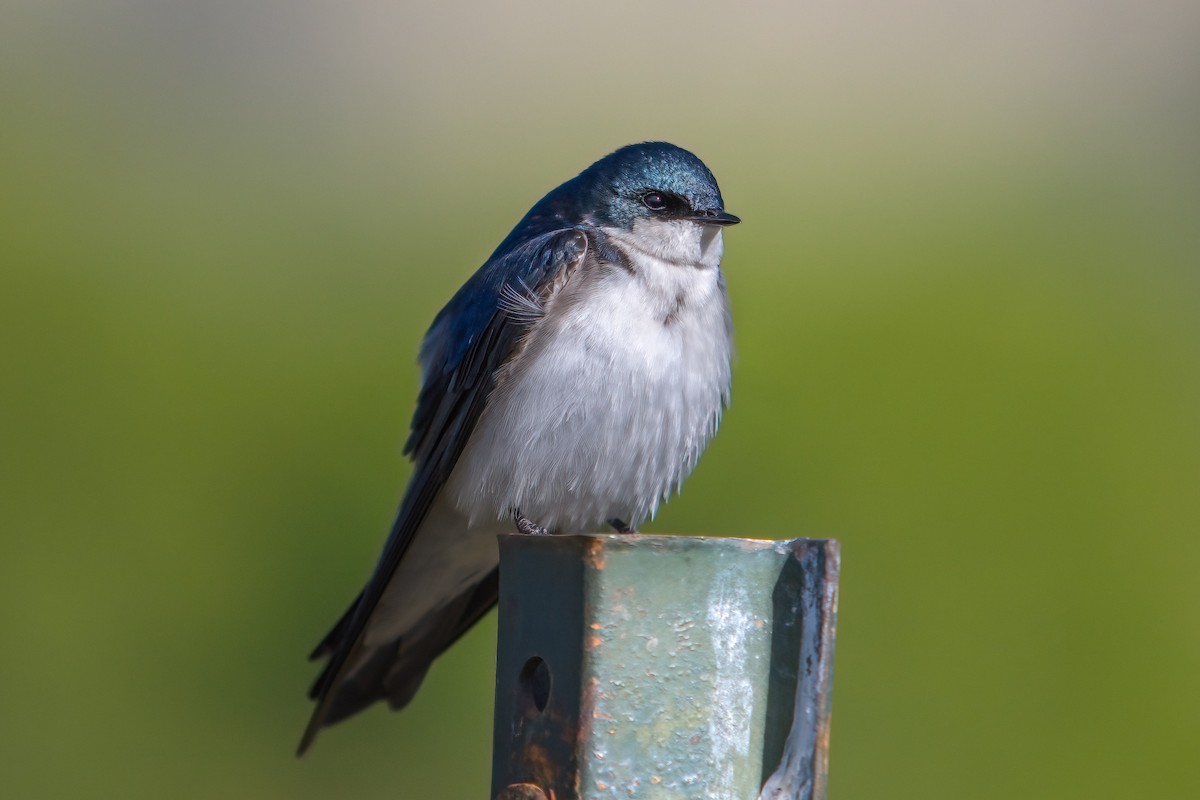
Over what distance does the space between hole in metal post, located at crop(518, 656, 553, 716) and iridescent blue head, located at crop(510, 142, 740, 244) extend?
1.33 metres

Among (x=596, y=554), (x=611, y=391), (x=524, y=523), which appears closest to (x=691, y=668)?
(x=596, y=554)

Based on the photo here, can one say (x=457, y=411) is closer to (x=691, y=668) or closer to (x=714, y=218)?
(x=714, y=218)

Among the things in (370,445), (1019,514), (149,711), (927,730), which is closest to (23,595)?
(149,711)

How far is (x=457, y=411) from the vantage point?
2562 mm

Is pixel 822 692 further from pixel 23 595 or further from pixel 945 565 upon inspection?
pixel 23 595

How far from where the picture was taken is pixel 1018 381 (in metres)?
3.40

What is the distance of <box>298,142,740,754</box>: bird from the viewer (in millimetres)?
2371

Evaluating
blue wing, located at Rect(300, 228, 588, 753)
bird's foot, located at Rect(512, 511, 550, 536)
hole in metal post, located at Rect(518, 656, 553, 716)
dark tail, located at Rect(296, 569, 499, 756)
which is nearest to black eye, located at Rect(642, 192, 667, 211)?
blue wing, located at Rect(300, 228, 588, 753)

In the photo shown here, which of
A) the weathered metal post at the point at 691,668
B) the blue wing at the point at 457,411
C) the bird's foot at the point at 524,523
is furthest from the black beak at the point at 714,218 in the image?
the weathered metal post at the point at 691,668

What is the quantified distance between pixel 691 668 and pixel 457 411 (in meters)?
1.28

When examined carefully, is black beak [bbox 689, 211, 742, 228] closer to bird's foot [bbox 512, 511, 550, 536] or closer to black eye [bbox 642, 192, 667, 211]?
black eye [bbox 642, 192, 667, 211]

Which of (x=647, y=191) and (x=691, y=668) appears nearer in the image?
(x=691, y=668)

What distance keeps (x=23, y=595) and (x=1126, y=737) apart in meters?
2.63

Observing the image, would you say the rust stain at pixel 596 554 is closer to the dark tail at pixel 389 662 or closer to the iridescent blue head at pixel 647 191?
the dark tail at pixel 389 662
